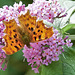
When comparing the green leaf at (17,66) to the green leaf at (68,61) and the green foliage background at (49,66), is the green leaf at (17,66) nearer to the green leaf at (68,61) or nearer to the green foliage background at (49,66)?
the green foliage background at (49,66)

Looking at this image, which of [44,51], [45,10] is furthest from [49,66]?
[45,10]

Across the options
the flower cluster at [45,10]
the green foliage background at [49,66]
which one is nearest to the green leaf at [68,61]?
the green foliage background at [49,66]

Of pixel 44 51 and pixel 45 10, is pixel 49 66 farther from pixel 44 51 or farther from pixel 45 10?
pixel 45 10

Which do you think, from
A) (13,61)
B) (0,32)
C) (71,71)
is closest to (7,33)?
(0,32)

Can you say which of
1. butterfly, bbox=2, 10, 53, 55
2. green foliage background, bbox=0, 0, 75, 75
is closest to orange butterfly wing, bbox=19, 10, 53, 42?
butterfly, bbox=2, 10, 53, 55

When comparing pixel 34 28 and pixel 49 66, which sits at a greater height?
pixel 34 28

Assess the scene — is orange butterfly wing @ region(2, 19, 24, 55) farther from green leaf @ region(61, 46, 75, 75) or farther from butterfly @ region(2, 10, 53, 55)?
green leaf @ region(61, 46, 75, 75)

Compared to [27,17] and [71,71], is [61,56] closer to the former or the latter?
[71,71]

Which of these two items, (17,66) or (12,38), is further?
(17,66)
